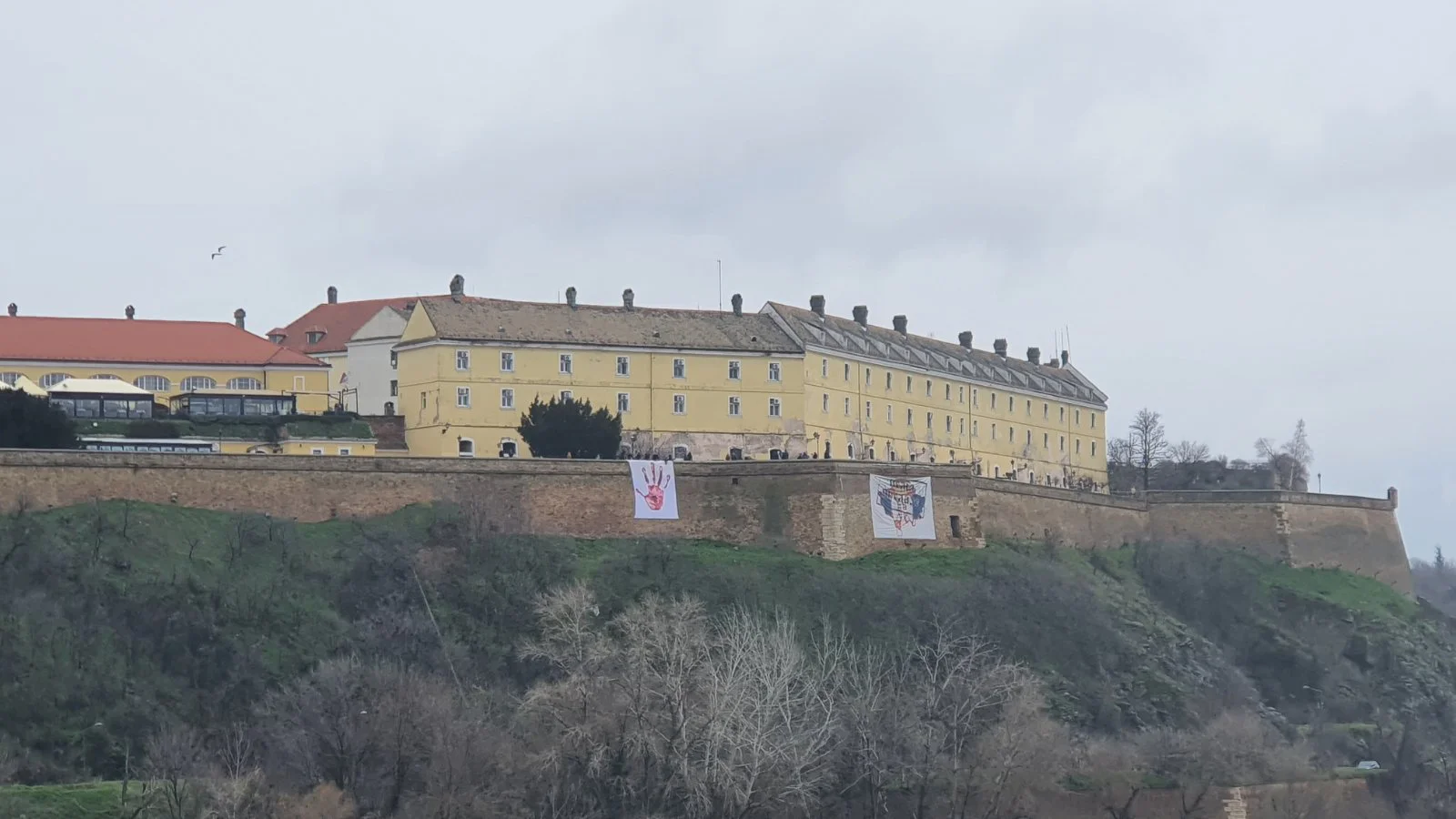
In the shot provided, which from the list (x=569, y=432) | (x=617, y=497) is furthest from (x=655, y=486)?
(x=569, y=432)

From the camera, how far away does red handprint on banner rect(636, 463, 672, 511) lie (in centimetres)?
7481

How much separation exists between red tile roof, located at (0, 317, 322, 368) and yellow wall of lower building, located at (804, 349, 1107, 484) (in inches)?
719

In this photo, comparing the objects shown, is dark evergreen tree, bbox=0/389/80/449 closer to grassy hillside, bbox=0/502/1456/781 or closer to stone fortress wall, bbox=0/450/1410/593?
stone fortress wall, bbox=0/450/1410/593

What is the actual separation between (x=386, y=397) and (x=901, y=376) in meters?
19.8

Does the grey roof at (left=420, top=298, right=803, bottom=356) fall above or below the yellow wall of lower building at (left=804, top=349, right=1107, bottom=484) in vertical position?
above

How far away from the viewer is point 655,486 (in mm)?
75062

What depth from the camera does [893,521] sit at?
7719cm

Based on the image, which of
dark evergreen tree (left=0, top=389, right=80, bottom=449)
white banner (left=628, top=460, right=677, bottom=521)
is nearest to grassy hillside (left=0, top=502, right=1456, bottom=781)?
white banner (left=628, top=460, right=677, bottom=521)

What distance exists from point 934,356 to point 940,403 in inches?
86.2

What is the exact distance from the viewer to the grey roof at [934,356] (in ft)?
294

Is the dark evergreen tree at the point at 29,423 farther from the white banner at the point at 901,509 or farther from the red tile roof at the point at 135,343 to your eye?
the white banner at the point at 901,509

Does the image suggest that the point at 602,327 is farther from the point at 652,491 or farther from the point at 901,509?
the point at 901,509

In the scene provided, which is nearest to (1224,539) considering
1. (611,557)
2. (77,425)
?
(611,557)

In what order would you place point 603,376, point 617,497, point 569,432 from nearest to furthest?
point 617,497 → point 569,432 → point 603,376
